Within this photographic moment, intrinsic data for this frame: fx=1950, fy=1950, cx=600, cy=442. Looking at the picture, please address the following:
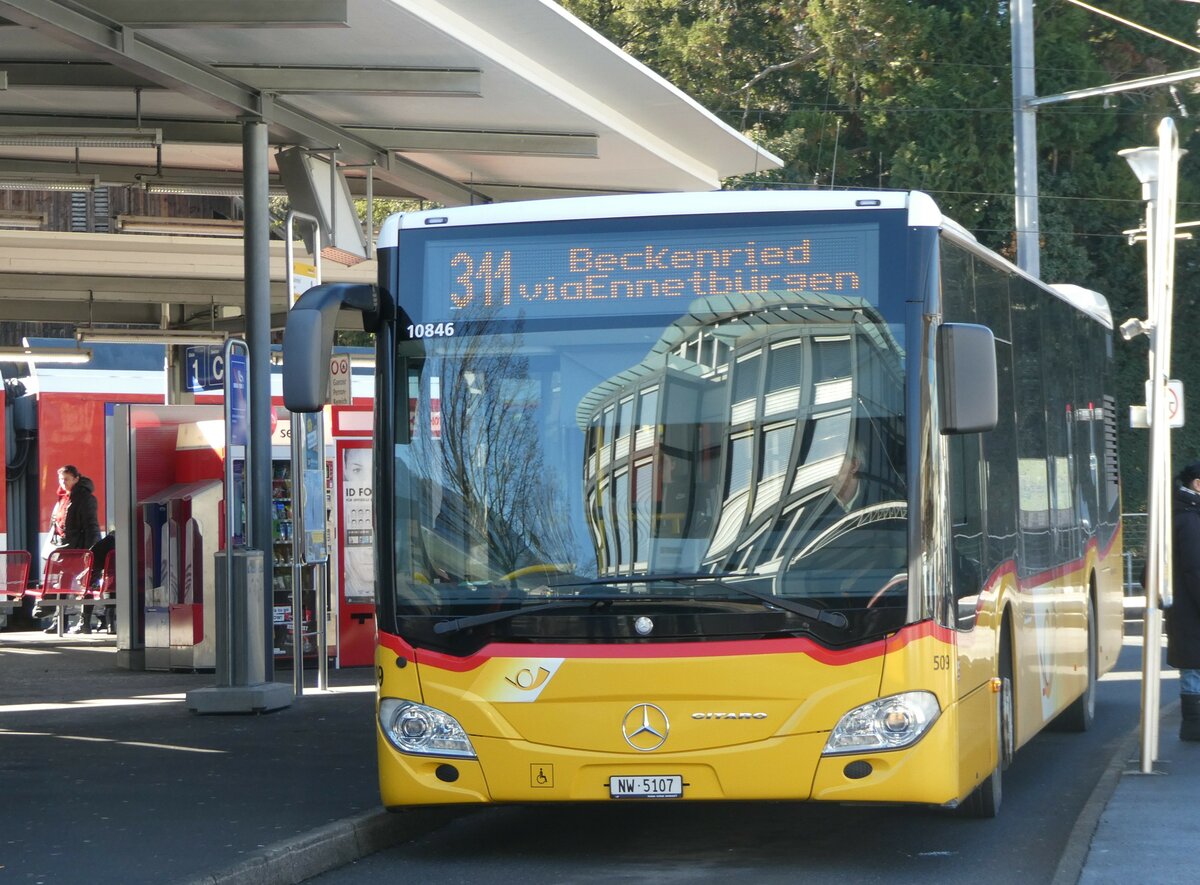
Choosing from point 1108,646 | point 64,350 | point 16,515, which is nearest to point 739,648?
point 1108,646

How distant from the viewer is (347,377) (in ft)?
51.4

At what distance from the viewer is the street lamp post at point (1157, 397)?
33.9ft

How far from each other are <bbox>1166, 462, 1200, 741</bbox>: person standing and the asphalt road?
1601 mm

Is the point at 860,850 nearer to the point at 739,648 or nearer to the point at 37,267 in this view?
the point at 739,648

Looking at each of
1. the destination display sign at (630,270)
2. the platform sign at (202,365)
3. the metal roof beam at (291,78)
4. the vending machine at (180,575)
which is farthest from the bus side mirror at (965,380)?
the platform sign at (202,365)

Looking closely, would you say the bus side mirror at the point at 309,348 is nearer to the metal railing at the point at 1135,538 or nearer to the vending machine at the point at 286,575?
the vending machine at the point at 286,575

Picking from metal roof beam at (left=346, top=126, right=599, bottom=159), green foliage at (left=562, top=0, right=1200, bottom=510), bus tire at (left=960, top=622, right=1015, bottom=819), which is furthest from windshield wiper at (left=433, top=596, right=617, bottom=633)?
green foliage at (left=562, top=0, right=1200, bottom=510)

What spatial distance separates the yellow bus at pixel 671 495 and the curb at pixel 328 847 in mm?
521

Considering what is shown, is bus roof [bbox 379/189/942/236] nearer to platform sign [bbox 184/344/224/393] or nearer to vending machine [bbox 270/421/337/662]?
vending machine [bbox 270/421/337/662]

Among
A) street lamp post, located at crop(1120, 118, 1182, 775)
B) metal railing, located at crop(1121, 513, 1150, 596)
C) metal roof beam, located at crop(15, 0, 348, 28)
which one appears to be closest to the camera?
street lamp post, located at crop(1120, 118, 1182, 775)

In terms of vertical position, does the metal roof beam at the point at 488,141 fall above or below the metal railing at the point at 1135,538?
above

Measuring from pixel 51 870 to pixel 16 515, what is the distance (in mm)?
19879

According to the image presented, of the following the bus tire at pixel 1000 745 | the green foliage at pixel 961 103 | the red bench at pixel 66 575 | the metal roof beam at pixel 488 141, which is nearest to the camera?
the bus tire at pixel 1000 745

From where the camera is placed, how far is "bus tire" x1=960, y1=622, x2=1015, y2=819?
9117mm
